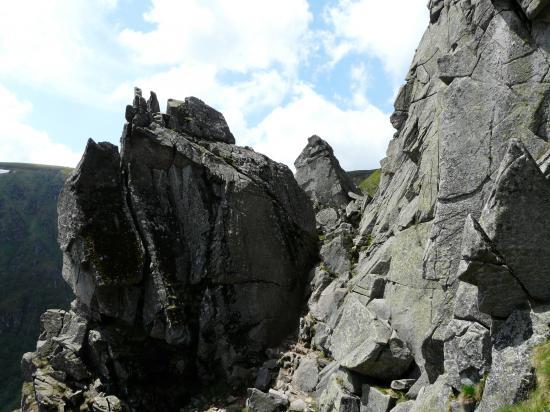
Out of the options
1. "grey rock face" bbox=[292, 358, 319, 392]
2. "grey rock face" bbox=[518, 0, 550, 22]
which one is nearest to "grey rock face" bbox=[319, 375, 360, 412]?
"grey rock face" bbox=[292, 358, 319, 392]

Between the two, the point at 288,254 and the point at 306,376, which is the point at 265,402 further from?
the point at 288,254

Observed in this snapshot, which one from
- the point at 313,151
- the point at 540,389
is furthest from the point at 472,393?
the point at 313,151

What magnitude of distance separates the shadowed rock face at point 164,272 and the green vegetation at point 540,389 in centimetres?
2221

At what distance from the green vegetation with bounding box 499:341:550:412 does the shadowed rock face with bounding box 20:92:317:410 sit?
22213 millimetres

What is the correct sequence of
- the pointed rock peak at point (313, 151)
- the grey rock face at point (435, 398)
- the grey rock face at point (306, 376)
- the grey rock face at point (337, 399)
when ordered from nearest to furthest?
the grey rock face at point (435, 398) → the grey rock face at point (337, 399) → the grey rock face at point (306, 376) → the pointed rock peak at point (313, 151)

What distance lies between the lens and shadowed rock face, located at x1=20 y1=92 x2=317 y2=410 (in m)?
32.1

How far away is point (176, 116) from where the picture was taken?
127 feet

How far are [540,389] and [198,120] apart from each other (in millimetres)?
33696

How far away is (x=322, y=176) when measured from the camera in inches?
2270

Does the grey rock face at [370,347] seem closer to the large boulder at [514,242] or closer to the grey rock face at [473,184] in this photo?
the grey rock face at [473,184]

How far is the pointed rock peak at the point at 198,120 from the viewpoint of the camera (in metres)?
38.9

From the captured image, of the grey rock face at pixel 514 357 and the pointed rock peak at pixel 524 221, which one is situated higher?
the pointed rock peak at pixel 524 221

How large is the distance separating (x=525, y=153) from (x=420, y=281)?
10.7 meters

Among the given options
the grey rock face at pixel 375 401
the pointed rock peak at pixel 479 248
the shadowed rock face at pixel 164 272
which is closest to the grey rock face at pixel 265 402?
the shadowed rock face at pixel 164 272
